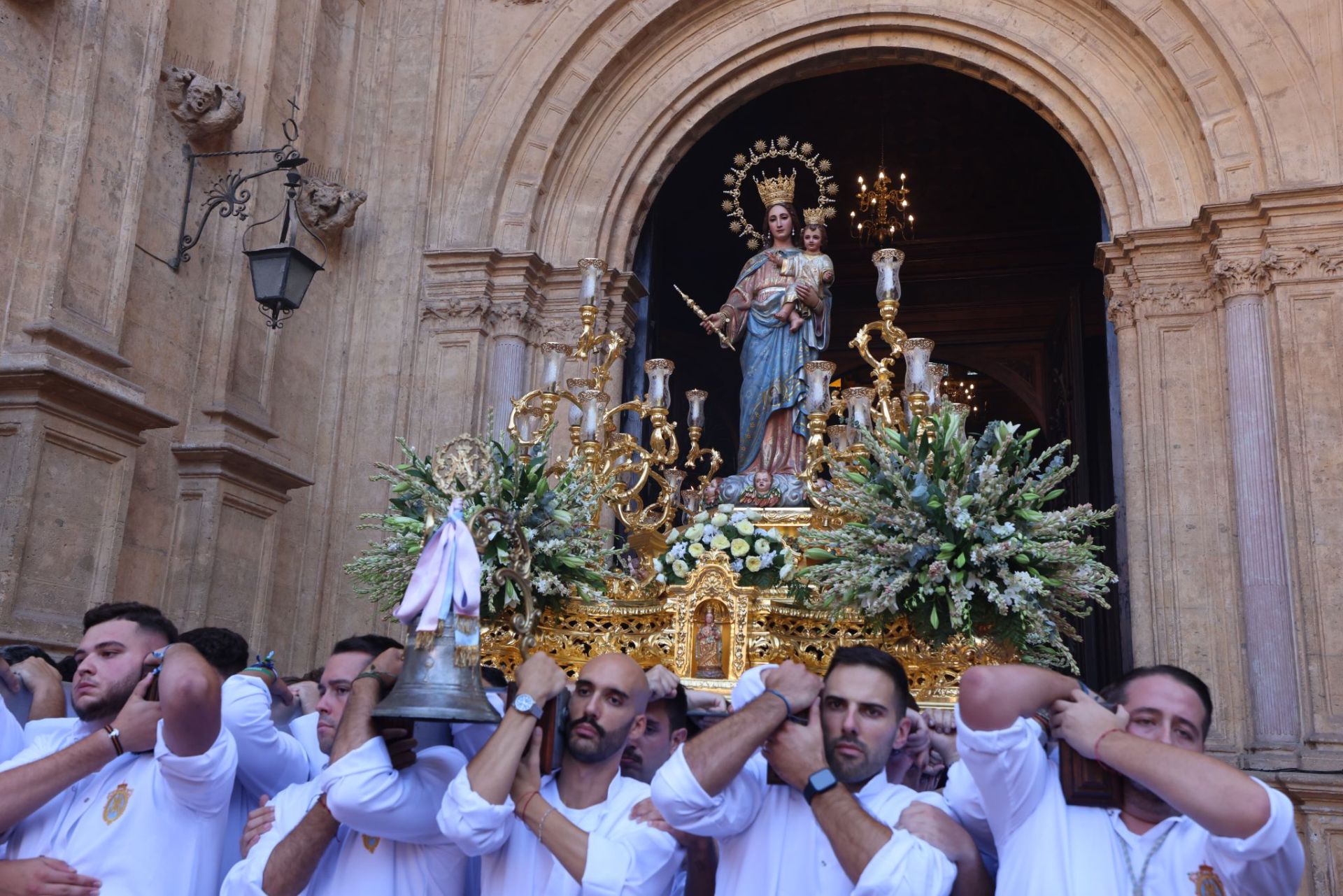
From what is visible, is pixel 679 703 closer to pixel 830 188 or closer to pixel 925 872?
pixel 925 872

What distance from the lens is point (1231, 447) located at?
8625mm

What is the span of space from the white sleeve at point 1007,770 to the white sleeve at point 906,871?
0.17 metres

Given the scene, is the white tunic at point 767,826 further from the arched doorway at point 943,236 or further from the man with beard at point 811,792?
the arched doorway at point 943,236

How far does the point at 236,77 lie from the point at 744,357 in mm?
4456

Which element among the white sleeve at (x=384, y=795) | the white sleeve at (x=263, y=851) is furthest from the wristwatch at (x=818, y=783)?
the white sleeve at (x=263, y=851)

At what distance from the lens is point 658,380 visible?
7.00 meters

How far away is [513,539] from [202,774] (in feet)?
7.11

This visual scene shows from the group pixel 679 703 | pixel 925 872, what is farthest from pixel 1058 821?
pixel 679 703

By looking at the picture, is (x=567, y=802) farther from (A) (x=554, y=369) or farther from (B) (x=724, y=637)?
(A) (x=554, y=369)

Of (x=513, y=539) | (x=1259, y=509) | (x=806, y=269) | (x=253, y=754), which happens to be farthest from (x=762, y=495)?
(x=253, y=754)

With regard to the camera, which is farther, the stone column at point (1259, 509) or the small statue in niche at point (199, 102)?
the small statue in niche at point (199, 102)

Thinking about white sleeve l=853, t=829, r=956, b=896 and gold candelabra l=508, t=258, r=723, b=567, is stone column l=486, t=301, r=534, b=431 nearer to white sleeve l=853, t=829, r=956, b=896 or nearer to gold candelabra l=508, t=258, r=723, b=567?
gold candelabra l=508, t=258, r=723, b=567

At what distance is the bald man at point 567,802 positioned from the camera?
3.00 meters

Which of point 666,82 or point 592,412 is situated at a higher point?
point 666,82
